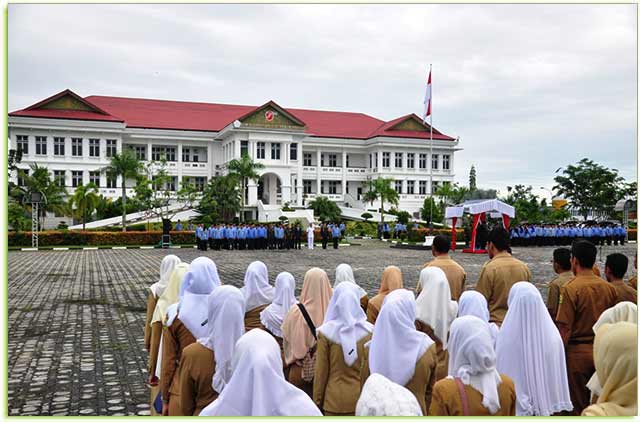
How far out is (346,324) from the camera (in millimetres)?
3771

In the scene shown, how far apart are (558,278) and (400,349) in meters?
2.45

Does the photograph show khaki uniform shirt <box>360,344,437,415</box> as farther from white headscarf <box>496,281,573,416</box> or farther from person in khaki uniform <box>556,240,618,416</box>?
person in khaki uniform <box>556,240,618,416</box>

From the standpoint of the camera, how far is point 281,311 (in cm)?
484

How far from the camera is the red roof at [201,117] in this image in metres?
51.2

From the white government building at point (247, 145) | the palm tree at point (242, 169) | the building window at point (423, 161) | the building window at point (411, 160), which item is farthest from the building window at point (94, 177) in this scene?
the building window at point (423, 161)

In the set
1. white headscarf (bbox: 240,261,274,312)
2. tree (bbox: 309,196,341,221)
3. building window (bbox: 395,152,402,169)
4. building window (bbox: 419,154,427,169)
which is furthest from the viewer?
building window (bbox: 419,154,427,169)

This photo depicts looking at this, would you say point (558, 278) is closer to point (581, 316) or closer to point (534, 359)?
point (581, 316)

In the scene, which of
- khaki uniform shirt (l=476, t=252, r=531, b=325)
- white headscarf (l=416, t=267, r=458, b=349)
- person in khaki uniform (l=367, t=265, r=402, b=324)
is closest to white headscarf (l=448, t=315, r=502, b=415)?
white headscarf (l=416, t=267, r=458, b=349)

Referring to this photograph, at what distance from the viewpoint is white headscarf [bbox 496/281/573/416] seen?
387 centimetres

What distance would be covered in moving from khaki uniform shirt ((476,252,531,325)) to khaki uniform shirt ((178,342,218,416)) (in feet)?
8.95

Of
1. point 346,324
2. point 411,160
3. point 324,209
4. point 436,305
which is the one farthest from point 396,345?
point 411,160

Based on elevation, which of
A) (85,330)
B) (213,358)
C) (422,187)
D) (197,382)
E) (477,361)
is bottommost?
(85,330)

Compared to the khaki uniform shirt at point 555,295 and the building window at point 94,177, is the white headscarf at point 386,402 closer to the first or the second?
the khaki uniform shirt at point 555,295

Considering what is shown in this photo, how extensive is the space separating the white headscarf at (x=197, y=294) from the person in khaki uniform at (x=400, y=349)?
1.12 meters
